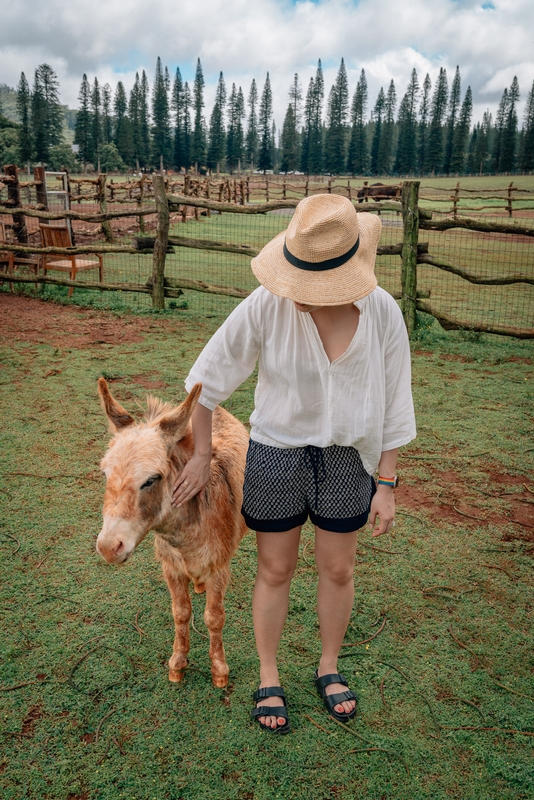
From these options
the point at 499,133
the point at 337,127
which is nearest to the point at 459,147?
the point at 499,133

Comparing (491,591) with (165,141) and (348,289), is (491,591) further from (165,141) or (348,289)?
(165,141)

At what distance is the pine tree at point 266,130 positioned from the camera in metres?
103

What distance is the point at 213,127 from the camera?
9700cm

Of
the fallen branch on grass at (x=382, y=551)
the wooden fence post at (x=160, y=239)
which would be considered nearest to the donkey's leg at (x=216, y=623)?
the fallen branch on grass at (x=382, y=551)

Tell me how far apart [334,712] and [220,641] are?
0.58 metres

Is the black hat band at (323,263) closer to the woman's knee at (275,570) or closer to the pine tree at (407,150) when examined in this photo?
the woman's knee at (275,570)

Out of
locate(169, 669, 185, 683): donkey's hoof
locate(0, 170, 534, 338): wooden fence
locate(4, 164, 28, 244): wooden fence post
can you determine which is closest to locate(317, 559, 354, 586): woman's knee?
locate(169, 669, 185, 683): donkey's hoof

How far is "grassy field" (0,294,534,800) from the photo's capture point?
216cm

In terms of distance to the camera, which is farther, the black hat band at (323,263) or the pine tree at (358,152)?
the pine tree at (358,152)

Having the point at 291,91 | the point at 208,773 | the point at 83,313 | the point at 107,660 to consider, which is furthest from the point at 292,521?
the point at 291,91

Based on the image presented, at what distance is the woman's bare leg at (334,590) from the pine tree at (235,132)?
10332 centimetres

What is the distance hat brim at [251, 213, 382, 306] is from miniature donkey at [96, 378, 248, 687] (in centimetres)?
51

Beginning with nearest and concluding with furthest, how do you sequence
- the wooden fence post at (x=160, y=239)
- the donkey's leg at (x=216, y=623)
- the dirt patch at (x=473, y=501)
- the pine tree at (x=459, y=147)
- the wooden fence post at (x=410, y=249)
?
the donkey's leg at (x=216, y=623), the dirt patch at (x=473, y=501), the wooden fence post at (x=410, y=249), the wooden fence post at (x=160, y=239), the pine tree at (x=459, y=147)

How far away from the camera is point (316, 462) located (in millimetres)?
2121
